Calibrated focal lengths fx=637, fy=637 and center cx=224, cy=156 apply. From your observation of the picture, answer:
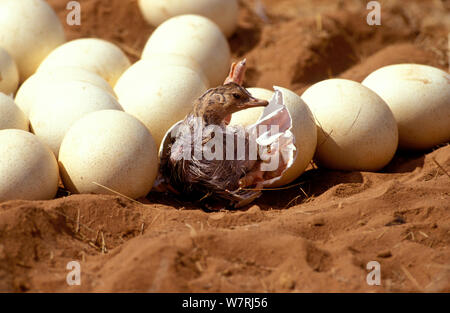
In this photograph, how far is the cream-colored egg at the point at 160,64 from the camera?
588 centimetres

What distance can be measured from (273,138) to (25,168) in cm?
183

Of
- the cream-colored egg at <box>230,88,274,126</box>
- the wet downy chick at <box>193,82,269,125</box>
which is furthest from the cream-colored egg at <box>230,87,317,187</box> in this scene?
the wet downy chick at <box>193,82,269,125</box>

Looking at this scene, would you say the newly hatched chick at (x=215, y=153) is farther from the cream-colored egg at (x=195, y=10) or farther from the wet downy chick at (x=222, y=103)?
the cream-colored egg at (x=195, y=10)

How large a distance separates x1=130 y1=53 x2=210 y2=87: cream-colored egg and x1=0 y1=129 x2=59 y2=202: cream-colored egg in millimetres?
1393

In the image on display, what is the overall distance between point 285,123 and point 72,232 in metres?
1.80

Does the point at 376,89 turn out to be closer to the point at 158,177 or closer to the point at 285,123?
the point at 285,123

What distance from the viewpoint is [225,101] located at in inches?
186

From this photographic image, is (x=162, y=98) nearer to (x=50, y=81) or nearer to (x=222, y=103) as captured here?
(x=222, y=103)

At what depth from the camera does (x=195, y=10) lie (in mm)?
8148

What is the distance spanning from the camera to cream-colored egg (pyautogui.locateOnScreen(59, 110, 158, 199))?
184 inches

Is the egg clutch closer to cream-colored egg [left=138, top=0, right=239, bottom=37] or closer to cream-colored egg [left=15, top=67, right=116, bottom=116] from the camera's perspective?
cream-colored egg [left=15, top=67, right=116, bottom=116]

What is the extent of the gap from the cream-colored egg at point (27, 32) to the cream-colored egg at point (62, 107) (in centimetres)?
157

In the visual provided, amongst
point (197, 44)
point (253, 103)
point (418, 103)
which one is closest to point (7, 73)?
point (197, 44)
